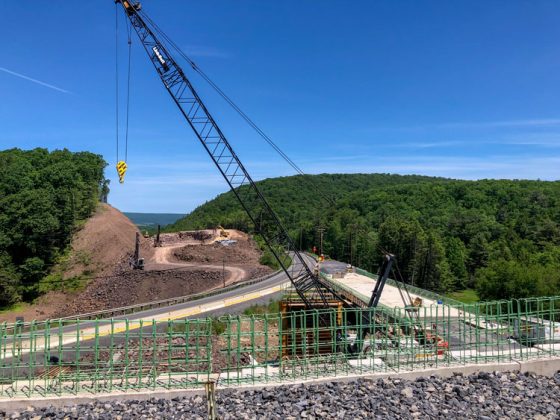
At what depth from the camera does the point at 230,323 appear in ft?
49.1

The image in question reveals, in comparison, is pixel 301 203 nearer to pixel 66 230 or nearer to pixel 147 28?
pixel 66 230

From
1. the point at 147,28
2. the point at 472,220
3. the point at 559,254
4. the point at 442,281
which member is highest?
the point at 147,28

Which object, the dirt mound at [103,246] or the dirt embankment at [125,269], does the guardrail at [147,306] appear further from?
the dirt mound at [103,246]

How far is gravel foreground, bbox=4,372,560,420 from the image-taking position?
13.1 metres

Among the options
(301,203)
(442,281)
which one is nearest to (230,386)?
(442,281)

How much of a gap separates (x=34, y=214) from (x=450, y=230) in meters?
77.2

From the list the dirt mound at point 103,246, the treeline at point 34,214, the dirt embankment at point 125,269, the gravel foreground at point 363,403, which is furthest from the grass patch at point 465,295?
the gravel foreground at point 363,403

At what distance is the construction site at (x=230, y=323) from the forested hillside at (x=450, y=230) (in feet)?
61.5

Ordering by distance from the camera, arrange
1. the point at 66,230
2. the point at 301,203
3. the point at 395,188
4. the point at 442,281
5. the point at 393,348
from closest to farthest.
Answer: the point at 393,348, the point at 66,230, the point at 442,281, the point at 395,188, the point at 301,203

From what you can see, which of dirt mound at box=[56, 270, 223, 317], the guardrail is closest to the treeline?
dirt mound at box=[56, 270, 223, 317]

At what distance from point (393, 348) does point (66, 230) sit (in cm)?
5553

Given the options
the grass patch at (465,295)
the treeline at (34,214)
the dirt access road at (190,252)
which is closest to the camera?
the treeline at (34,214)

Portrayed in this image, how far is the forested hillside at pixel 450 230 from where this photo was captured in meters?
55.2

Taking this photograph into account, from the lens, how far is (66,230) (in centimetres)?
6153
